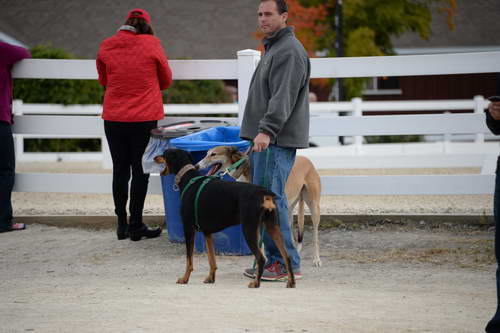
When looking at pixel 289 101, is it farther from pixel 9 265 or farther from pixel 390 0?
pixel 390 0

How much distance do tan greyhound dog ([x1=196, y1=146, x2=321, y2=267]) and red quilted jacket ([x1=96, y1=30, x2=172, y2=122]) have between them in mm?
1359

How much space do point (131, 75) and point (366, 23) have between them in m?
17.5

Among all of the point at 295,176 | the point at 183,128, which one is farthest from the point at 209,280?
the point at 183,128

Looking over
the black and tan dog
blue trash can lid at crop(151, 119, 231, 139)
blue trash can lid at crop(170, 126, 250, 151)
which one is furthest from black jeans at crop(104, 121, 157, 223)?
the black and tan dog

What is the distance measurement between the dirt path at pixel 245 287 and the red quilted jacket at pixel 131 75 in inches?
46.5

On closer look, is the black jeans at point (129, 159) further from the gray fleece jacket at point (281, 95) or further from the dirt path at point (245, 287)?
the gray fleece jacket at point (281, 95)

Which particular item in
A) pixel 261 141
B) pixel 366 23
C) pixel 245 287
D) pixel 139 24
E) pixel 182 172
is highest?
pixel 366 23

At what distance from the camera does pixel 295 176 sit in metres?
6.52

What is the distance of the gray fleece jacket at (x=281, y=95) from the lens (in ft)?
17.7

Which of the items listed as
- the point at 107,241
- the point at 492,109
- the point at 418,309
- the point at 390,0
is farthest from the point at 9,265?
the point at 390,0

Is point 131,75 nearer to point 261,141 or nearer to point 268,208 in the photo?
point 261,141

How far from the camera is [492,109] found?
152 inches

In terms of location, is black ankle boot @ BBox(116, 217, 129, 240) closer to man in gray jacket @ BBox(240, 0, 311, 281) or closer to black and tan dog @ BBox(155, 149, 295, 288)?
black and tan dog @ BBox(155, 149, 295, 288)

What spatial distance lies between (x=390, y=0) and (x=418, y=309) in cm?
1951
